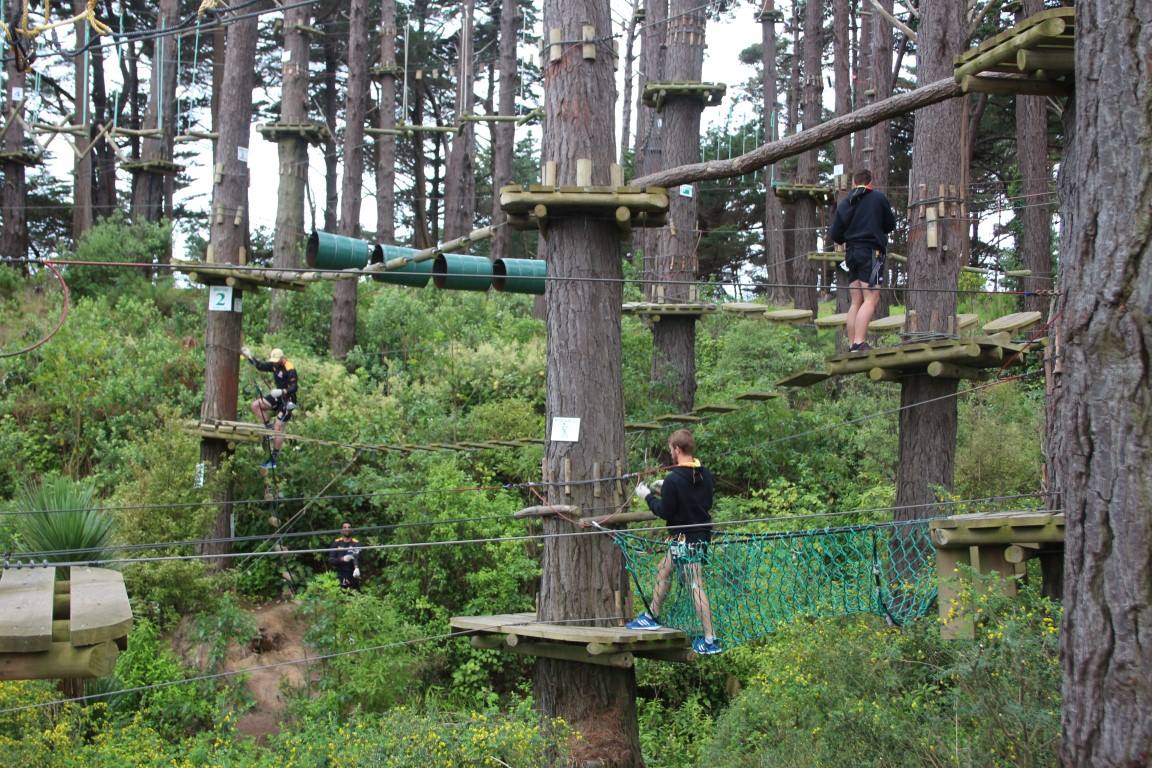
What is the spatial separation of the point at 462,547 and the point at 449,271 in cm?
261

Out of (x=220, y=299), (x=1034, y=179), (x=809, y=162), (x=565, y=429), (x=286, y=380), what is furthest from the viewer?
(x=809, y=162)

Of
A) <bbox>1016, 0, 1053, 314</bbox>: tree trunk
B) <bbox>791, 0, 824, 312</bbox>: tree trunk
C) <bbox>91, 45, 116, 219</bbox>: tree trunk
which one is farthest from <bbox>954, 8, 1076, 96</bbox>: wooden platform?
<bbox>91, 45, 116, 219</bbox>: tree trunk

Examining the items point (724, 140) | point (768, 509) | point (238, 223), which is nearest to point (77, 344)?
point (238, 223)

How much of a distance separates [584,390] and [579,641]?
5.39 ft

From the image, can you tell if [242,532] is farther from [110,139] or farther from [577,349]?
[110,139]

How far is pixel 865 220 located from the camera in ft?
27.9

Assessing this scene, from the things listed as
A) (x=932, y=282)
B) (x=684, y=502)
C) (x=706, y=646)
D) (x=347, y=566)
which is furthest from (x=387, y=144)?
(x=706, y=646)

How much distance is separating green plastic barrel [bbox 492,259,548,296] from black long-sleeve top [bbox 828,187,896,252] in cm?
267

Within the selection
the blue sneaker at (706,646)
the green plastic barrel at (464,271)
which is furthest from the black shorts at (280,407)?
the blue sneaker at (706,646)

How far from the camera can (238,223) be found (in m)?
12.2

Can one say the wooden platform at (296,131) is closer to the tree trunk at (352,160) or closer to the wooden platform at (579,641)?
the tree trunk at (352,160)

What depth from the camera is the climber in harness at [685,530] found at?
6930 millimetres

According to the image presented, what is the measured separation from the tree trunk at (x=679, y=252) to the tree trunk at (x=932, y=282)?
3.86 metres

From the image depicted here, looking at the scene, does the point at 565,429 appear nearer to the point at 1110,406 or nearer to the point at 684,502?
the point at 684,502
